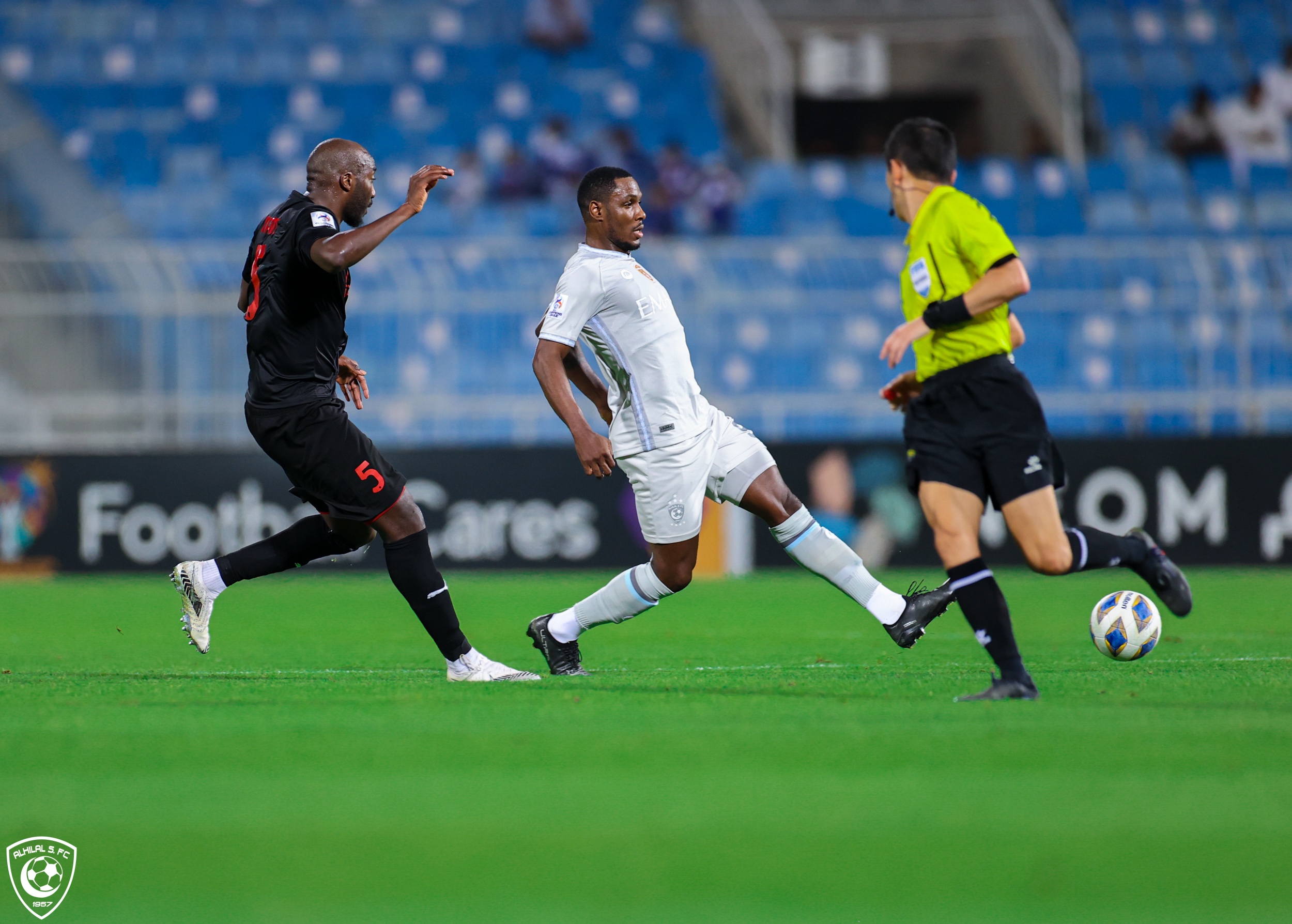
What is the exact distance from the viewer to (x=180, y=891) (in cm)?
302

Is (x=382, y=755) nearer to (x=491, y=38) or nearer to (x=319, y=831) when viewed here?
(x=319, y=831)

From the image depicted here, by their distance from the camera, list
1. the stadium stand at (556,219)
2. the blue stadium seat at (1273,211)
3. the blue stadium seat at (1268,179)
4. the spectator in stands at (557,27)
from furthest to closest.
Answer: the spectator in stands at (557,27), the blue stadium seat at (1268,179), the blue stadium seat at (1273,211), the stadium stand at (556,219)

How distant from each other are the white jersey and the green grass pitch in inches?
38.2

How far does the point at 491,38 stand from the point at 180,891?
19.1m

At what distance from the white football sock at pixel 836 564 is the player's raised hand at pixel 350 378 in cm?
185

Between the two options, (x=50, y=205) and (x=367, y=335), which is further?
(x=50, y=205)

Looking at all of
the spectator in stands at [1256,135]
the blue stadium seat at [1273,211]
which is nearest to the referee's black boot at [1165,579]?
the blue stadium seat at [1273,211]

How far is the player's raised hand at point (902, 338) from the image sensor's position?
5309mm

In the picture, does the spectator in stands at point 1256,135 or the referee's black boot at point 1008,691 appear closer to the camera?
the referee's black boot at point 1008,691

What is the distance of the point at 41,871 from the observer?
316cm

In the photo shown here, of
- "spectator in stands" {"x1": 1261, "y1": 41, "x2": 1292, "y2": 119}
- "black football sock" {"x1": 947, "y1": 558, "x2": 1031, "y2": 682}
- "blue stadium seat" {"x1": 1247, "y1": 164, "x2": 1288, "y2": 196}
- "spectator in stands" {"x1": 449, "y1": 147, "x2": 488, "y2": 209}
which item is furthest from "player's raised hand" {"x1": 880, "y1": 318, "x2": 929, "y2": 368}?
"spectator in stands" {"x1": 1261, "y1": 41, "x2": 1292, "y2": 119}

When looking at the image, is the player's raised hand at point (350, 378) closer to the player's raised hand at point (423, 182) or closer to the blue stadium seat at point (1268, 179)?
the player's raised hand at point (423, 182)

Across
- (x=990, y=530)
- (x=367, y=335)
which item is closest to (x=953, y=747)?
(x=990, y=530)

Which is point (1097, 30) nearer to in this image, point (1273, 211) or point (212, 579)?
point (1273, 211)
